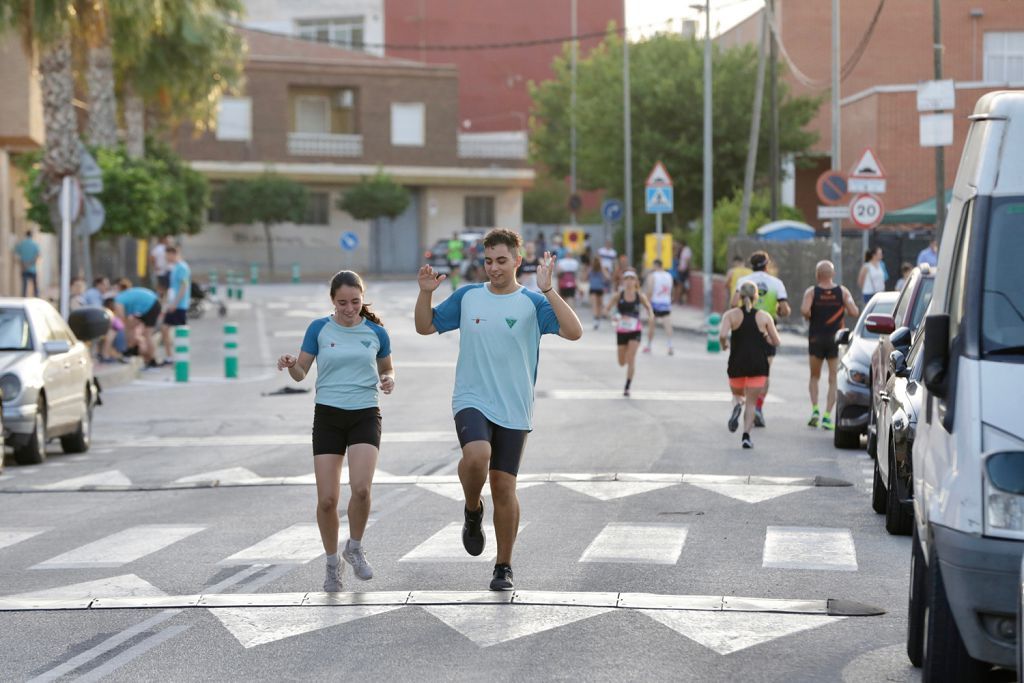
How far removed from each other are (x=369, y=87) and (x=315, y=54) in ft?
9.62

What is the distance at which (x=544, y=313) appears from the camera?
8984 millimetres

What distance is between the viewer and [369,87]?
7631cm

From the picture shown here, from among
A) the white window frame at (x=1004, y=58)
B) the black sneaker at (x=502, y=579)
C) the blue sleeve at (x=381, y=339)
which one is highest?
the white window frame at (x=1004, y=58)

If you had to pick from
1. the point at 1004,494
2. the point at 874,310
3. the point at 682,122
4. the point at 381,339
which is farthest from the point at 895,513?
the point at 682,122

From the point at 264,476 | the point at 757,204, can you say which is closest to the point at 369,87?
the point at 757,204

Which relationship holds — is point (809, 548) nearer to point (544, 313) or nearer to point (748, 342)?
point (544, 313)

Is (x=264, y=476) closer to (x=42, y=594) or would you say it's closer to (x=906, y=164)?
(x=42, y=594)

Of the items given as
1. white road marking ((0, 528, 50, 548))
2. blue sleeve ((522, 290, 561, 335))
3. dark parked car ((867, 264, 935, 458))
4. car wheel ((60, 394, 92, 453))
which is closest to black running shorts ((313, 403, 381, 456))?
blue sleeve ((522, 290, 561, 335))

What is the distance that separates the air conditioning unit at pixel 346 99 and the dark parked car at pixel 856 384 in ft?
203

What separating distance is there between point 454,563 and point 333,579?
1.08m

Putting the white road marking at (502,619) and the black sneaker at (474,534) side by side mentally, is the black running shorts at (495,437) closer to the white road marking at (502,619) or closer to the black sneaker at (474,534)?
the black sneaker at (474,534)

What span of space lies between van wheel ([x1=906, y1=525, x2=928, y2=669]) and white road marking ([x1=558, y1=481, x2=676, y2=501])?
5734 mm

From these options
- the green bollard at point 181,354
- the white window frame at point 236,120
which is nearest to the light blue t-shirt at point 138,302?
the green bollard at point 181,354

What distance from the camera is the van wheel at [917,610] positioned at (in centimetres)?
689
